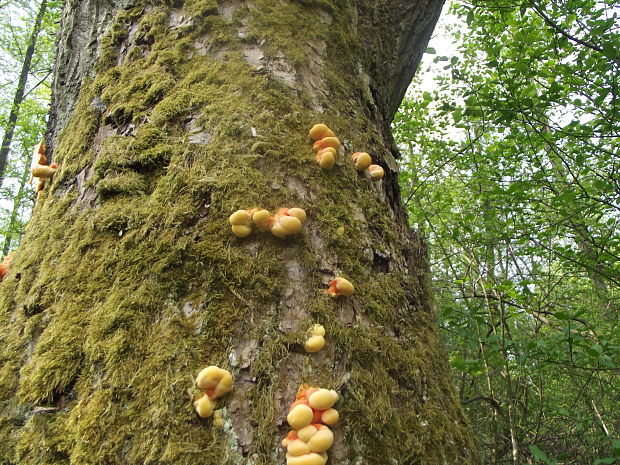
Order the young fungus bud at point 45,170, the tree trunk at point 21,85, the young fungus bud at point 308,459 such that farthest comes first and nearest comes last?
the tree trunk at point 21,85 < the young fungus bud at point 45,170 < the young fungus bud at point 308,459

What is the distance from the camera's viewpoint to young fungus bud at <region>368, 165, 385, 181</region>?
71.8 inches

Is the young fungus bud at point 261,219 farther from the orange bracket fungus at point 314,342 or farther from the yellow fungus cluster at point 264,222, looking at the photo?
the orange bracket fungus at point 314,342

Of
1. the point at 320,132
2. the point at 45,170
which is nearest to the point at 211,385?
the point at 320,132

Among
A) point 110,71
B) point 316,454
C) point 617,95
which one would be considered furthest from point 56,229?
point 617,95

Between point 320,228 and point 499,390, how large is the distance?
24.5ft

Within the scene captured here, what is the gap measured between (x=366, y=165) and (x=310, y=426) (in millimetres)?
1169

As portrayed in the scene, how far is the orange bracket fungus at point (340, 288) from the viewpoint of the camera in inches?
51.6

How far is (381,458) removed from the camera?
1096 millimetres

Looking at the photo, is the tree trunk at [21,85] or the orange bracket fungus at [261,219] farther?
the tree trunk at [21,85]

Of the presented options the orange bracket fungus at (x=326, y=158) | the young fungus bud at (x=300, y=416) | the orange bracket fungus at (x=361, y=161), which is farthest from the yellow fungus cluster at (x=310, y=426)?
the orange bracket fungus at (x=361, y=161)

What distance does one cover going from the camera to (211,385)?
3.41ft

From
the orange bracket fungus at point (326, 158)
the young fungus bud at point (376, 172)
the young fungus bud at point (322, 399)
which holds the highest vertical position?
the young fungus bud at point (376, 172)

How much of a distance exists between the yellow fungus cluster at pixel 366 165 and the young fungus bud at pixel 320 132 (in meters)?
0.18

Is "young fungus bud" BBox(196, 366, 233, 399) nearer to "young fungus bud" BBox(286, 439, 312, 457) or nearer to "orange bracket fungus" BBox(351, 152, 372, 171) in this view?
"young fungus bud" BBox(286, 439, 312, 457)
